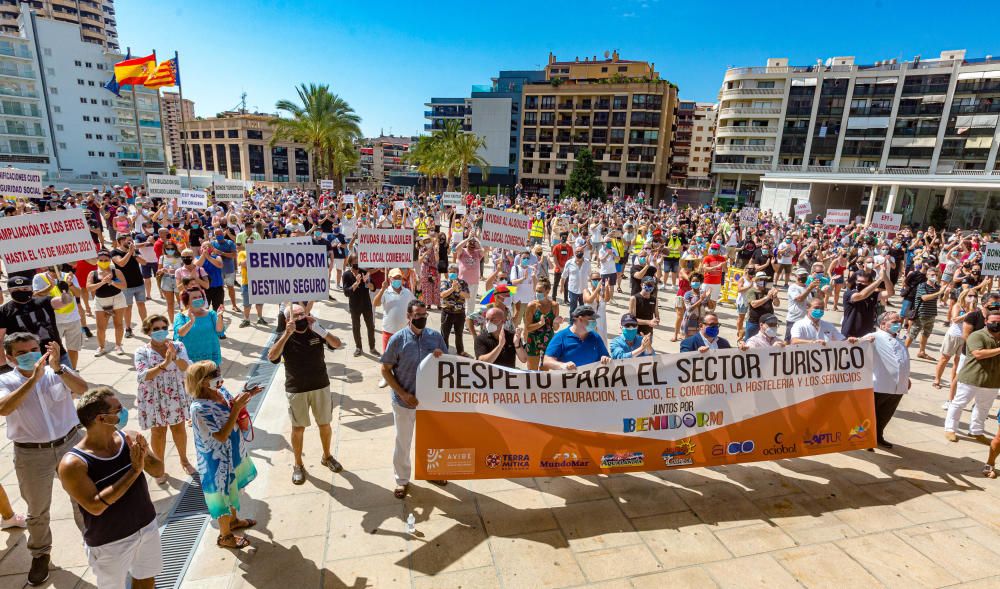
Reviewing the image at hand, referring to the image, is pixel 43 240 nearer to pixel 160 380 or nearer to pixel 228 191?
pixel 160 380

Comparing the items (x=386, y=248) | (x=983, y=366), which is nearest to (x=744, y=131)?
(x=983, y=366)

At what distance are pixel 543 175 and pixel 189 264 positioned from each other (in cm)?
6965

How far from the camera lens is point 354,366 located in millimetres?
8766

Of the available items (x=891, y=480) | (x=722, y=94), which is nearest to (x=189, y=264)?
(x=891, y=480)

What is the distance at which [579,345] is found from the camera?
5578 mm

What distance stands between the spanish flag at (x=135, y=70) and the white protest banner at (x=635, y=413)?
1292 inches

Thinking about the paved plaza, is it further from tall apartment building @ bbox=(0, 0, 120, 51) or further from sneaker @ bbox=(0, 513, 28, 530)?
tall apartment building @ bbox=(0, 0, 120, 51)

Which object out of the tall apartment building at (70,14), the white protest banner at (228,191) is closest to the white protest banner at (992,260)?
the white protest banner at (228,191)

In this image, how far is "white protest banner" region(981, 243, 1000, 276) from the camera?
436 inches

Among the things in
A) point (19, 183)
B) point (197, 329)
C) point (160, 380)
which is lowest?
point (160, 380)

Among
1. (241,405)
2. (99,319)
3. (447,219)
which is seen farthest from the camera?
(447,219)

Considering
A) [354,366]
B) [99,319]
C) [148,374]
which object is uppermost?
[148,374]

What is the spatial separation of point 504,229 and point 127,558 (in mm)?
8073

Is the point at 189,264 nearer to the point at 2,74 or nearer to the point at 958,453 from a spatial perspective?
the point at 958,453
